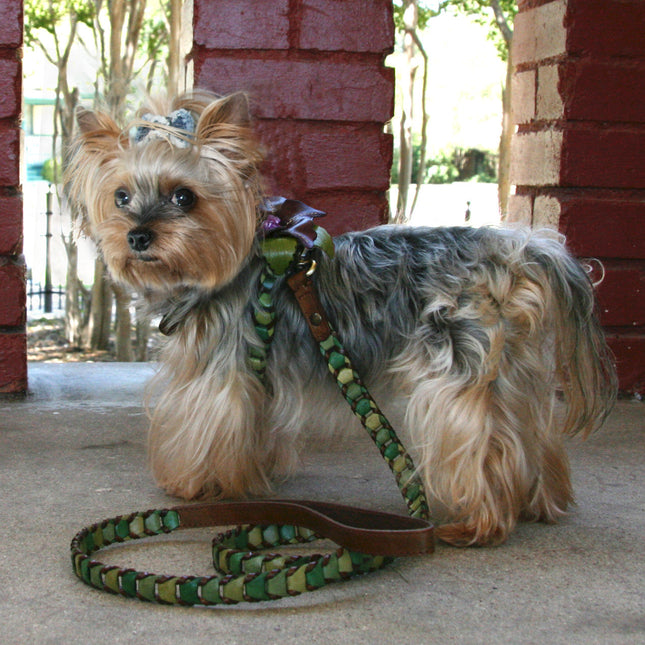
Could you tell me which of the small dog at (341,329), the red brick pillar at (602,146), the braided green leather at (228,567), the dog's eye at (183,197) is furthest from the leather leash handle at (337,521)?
the red brick pillar at (602,146)

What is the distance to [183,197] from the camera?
118 inches

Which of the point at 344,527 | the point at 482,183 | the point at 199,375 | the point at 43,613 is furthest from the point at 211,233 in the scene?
the point at 482,183

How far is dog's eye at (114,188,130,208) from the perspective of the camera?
3.02 m

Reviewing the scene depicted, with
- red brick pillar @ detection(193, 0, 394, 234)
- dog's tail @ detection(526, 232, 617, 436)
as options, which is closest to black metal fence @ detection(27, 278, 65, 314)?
red brick pillar @ detection(193, 0, 394, 234)

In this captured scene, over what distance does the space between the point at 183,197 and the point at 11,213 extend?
198cm

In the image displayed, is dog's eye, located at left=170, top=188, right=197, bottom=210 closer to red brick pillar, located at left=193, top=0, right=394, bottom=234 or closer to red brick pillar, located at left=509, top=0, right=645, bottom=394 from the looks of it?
red brick pillar, located at left=193, top=0, right=394, bottom=234

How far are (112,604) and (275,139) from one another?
8.33 ft

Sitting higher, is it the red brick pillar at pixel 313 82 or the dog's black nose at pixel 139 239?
the red brick pillar at pixel 313 82

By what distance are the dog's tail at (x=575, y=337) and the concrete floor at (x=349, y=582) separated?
1.27ft

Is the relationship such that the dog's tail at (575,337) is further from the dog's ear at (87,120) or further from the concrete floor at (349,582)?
the dog's ear at (87,120)

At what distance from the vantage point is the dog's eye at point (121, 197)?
302 centimetres

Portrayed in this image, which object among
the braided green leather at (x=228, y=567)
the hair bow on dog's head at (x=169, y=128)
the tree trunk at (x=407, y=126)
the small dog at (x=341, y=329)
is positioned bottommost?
the braided green leather at (x=228, y=567)

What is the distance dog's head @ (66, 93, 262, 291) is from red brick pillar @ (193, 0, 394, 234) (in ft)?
4.24

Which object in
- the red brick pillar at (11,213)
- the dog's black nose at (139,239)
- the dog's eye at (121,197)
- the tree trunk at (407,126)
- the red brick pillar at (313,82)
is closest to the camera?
the dog's black nose at (139,239)
